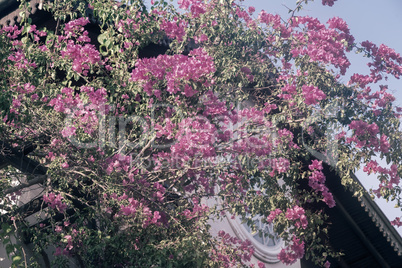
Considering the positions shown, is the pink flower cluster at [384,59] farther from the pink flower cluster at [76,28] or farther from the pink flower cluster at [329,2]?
the pink flower cluster at [76,28]

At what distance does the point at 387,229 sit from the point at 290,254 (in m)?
2.62

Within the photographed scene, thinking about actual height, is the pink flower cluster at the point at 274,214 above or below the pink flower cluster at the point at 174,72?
below

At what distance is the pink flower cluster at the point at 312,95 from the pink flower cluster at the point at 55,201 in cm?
341

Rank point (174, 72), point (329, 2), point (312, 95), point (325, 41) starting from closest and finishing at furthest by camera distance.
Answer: point (174, 72)
point (312, 95)
point (325, 41)
point (329, 2)

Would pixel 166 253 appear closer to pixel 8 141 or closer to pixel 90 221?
pixel 90 221

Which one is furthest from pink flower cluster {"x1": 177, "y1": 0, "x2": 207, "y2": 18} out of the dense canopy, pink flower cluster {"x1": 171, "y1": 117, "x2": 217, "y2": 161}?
pink flower cluster {"x1": 171, "y1": 117, "x2": 217, "y2": 161}

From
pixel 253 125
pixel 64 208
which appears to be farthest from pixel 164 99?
pixel 64 208

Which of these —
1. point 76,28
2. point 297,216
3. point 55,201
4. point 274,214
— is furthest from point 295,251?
point 76,28

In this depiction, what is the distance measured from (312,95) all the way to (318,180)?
1.43 meters

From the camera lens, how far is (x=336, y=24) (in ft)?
31.3

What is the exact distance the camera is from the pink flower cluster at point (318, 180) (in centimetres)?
895

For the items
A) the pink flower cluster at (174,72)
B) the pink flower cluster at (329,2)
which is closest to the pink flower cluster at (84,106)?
the pink flower cluster at (174,72)

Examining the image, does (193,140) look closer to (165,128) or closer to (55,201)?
(165,128)

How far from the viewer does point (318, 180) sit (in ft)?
29.6
